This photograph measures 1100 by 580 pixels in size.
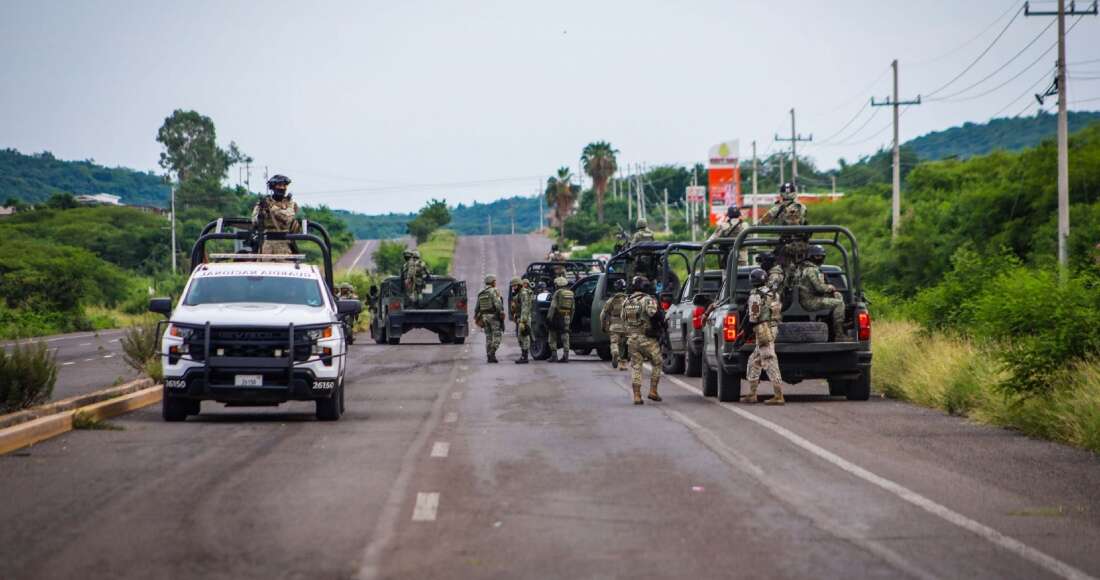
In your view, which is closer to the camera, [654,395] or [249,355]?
[249,355]

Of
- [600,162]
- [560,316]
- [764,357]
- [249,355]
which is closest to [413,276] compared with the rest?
[560,316]

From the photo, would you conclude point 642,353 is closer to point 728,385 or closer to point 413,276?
point 728,385

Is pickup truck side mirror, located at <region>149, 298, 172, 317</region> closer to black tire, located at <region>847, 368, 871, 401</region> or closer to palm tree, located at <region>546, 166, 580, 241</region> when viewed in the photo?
black tire, located at <region>847, 368, 871, 401</region>

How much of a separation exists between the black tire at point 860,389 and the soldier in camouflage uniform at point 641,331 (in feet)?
8.74

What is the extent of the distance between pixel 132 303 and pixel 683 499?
256 ft

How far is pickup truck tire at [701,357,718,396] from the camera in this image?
67.8ft

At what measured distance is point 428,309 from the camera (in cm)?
4278

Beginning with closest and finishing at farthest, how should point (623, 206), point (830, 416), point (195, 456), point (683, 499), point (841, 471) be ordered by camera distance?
point (683, 499), point (841, 471), point (195, 456), point (830, 416), point (623, 206)

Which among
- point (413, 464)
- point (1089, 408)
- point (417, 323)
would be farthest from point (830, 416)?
point (417, 323)

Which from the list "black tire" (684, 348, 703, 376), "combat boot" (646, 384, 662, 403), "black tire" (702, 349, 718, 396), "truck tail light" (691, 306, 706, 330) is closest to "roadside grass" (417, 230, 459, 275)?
"black tire" (684, 348, 703, 376)

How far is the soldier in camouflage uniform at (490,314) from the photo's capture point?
102 feet

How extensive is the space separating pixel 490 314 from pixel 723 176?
68.9m

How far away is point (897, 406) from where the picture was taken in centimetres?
1961

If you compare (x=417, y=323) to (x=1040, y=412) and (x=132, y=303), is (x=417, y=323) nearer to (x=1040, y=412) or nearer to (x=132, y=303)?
(x=1040, y=412)
